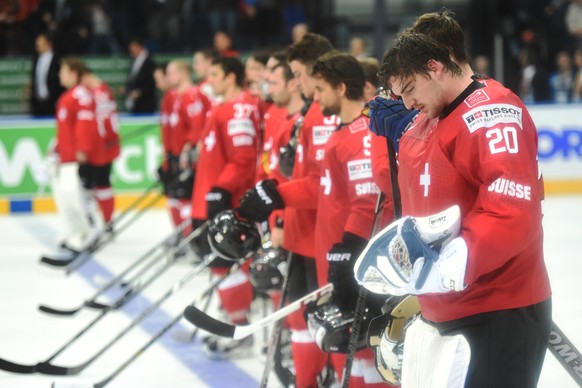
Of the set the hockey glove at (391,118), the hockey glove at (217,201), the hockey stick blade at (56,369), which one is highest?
the hockey glove at (391,118)

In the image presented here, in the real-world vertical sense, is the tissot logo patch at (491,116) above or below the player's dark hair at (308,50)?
above

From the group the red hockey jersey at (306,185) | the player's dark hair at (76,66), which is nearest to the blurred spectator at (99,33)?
the player's dark hair at (76,66)

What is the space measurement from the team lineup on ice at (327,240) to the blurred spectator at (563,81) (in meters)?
3.57

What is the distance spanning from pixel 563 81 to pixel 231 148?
24.8 feet

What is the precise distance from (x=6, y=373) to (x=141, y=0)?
881 centimetres

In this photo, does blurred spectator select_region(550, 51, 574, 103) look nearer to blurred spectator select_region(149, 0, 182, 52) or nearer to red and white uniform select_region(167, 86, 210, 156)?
blurred spectator select_region(149, 0, 182, 52)

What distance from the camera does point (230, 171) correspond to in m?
5.26

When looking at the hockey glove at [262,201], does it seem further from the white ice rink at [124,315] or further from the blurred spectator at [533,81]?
the blurred spectator at [533,81]

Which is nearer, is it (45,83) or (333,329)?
(333,329)

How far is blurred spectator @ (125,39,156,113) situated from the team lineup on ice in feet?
9.29

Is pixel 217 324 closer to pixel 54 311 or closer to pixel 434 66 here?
pixel 434 66

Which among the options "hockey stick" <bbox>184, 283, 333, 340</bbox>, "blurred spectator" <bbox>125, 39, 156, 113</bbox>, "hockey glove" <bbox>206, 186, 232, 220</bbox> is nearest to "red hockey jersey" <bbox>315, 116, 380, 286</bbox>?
"hockey stick" <bbox>184, 283, 333, 340</bbox>

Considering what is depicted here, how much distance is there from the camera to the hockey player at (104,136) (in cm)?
834

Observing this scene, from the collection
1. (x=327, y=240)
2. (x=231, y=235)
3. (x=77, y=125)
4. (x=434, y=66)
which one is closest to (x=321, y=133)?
(x=327, y=240)
